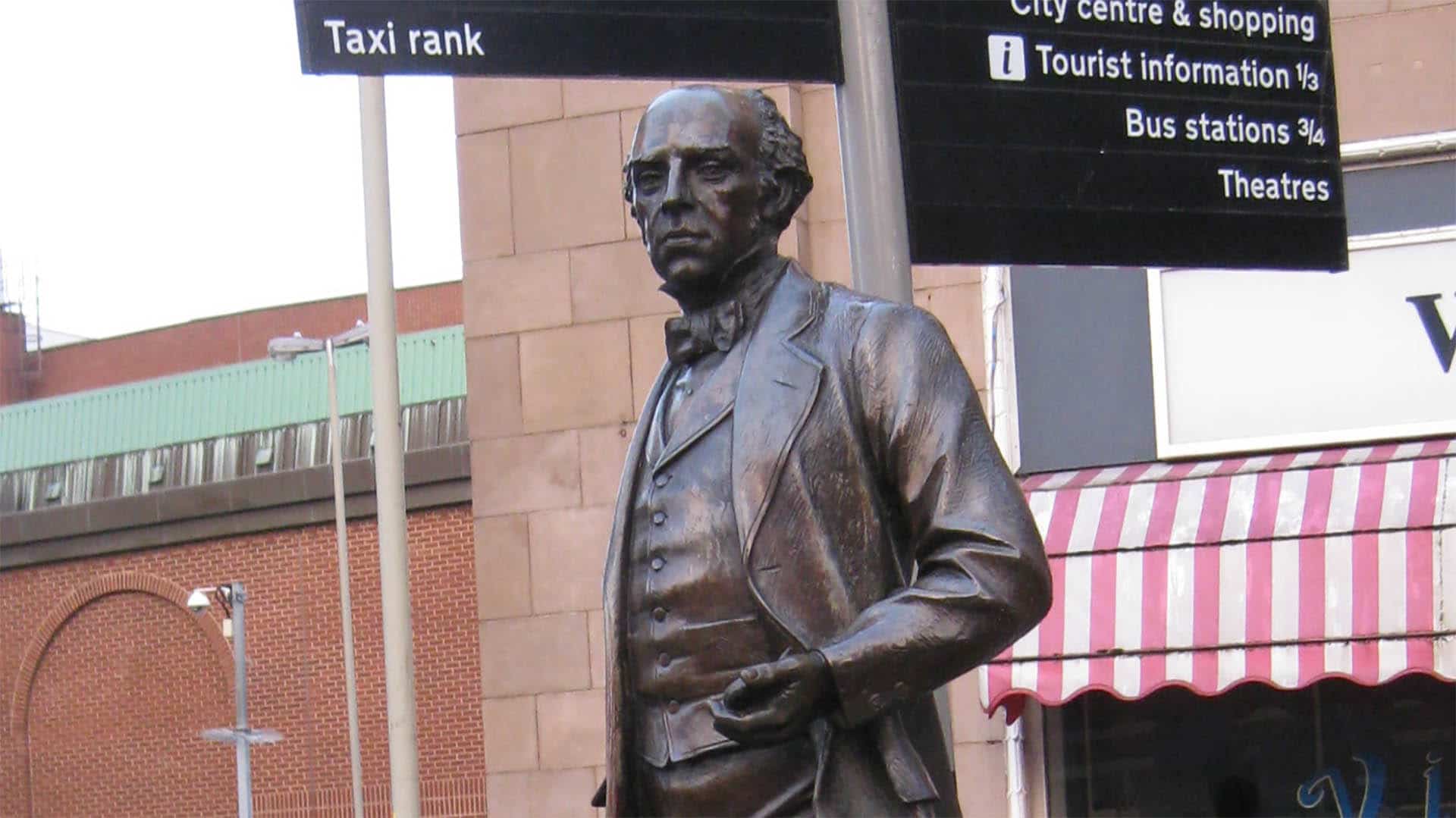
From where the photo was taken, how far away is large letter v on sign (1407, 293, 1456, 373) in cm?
1407

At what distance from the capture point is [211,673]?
3619 centimetres

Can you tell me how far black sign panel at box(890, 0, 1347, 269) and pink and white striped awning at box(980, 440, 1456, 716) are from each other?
7.69m

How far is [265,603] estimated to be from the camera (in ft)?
118

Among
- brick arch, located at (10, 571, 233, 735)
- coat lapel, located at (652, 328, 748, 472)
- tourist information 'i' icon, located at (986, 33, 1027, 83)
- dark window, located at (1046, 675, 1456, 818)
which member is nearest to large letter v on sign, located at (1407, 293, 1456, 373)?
dark window, located at (1046, 675, 1456, 818)

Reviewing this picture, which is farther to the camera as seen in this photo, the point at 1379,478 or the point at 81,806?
the point at 81,806

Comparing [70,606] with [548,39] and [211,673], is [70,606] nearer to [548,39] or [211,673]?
[211,673]

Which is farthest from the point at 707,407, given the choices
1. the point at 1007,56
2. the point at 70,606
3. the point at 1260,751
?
the point at 70,606

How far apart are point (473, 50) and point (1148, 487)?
32.2 ft

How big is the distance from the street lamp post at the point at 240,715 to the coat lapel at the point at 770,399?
2350 cm

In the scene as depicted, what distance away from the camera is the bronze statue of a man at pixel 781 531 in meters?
3.47

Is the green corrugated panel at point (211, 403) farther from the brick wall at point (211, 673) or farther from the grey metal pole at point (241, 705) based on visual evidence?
the grey metal pole at point (241, 705)

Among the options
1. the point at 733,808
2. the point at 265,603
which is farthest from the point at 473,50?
the point at 265,603

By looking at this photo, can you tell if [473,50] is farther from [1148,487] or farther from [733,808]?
[1148,487]

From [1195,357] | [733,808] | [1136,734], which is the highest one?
[1195,357]
